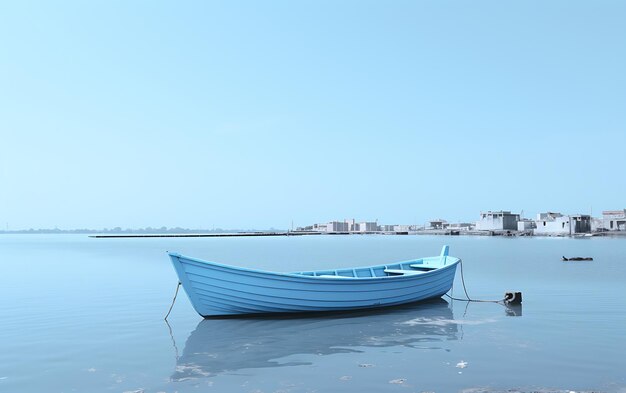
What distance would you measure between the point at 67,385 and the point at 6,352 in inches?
182

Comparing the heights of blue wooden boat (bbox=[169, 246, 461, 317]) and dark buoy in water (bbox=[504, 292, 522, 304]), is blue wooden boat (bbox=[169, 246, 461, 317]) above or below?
above

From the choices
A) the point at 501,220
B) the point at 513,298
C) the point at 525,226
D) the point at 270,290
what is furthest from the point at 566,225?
the point at 270,290

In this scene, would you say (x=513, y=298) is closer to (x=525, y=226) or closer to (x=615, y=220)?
(x=615, y=220)

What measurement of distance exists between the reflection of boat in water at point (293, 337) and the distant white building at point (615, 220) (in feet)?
553

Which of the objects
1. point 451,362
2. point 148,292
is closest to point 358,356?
point 451,362

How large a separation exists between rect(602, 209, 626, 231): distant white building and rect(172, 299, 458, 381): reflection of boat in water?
168658 millimetres

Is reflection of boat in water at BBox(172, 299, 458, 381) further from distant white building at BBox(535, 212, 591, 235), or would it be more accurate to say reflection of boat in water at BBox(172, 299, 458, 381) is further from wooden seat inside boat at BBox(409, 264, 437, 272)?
distant white building at BBox(535, 212, 591, 235)

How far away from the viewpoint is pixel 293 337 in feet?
50.9

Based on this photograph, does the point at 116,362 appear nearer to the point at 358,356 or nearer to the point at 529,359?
the point at 358,356

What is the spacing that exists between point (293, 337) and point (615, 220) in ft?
580

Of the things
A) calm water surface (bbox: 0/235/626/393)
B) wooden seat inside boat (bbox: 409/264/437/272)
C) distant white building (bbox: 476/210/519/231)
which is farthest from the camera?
distant white building (bbox: 476/210/519/231)

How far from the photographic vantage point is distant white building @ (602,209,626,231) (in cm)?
15962

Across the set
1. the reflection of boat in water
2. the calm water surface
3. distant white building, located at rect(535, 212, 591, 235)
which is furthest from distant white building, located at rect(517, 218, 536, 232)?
the reflection of boat in water

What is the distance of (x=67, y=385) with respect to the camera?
36.1 ft
